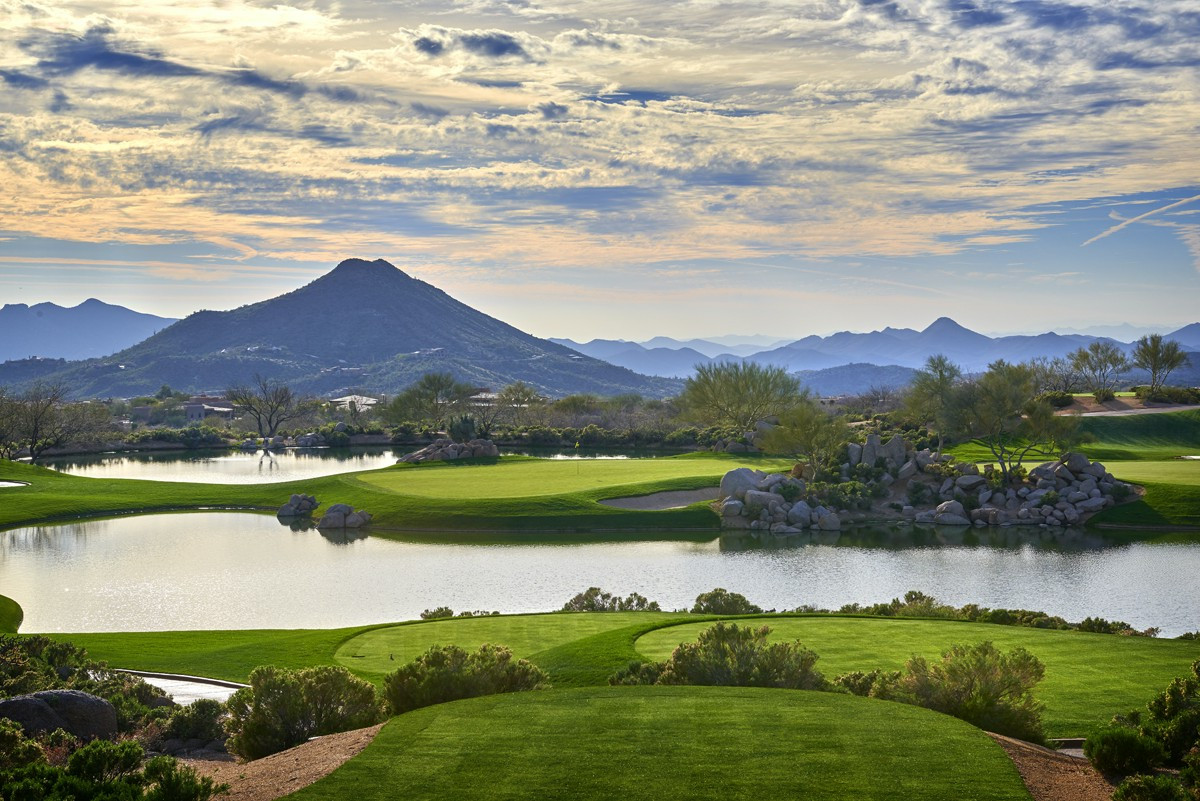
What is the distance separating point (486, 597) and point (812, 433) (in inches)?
892

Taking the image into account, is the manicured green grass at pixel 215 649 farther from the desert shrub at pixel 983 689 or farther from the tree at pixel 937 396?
the tree at pixel 937 396

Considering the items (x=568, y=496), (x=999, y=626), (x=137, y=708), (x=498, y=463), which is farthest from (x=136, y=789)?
(x=498, y=463)

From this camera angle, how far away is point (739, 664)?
508 inches

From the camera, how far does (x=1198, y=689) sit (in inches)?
436

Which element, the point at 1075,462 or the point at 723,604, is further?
the point at 1075,462

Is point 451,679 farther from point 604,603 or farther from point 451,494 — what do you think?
point 451,494

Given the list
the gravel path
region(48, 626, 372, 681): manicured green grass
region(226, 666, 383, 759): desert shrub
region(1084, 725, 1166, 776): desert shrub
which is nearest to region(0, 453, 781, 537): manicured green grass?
region(48, 626, 372, 681): manicured green grass

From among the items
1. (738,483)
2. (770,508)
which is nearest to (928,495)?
(770,508)

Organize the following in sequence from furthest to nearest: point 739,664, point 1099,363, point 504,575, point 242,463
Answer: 1. point 1099,363
2. point 242,463
3. point 504,575
4. point 739,664

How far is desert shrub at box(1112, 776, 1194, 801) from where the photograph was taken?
8.37m

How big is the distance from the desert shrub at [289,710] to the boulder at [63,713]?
149 centimetres

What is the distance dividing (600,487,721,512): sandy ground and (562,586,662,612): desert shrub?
1635 cm

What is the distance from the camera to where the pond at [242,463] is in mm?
60656

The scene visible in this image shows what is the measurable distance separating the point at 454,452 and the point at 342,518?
20600 millimetres
